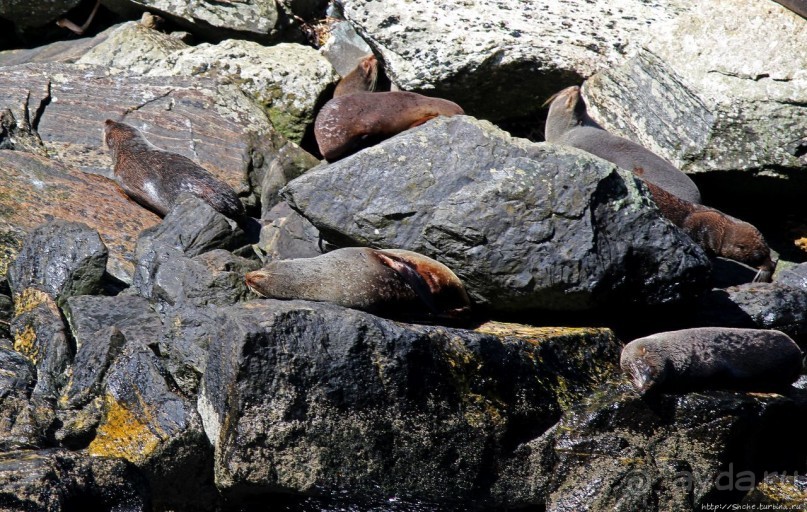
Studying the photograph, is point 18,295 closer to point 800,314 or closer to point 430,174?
point 430,174

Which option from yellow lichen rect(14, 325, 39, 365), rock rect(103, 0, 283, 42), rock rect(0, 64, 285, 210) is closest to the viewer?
yellow lichen rect(14, 325, 39, 365)

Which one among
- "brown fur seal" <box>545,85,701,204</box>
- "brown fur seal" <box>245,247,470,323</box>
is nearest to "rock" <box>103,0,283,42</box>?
"brown fur seal" <box>545,85,701,204</box>

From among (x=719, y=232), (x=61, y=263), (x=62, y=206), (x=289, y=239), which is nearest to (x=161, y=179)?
(x=62, y=206)

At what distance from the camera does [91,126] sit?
934 cm

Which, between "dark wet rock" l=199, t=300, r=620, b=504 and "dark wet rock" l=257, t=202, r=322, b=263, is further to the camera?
"dark wet rock" l=257, t=202, r=322, b=263

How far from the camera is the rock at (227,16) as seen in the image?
34.0 feet

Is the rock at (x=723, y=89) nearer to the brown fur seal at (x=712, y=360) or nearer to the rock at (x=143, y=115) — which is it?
the brown fur seal at (x=712, y=360)

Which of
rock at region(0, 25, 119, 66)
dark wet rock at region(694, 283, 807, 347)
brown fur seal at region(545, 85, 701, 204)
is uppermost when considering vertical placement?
brown fur seal at region(545, 85, 701, 204)

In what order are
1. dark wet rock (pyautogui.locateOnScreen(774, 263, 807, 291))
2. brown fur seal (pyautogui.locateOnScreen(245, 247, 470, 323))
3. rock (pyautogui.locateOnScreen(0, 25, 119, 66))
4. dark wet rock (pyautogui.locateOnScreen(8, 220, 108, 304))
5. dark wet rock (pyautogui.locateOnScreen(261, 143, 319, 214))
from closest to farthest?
1. brown fur seal (pyautogui.locateOnScreen(245, 247, 470, 323))
2. dark wet rock (pyautogui.locateOnScreen(8, 220, 108, 304))
3. dark wet rock (pyautogui.locateOnScreen(774, 263, 807, 291))
4. dark wet rock (pyautogui.locateOnScreen(261, 143, 319, 214))
5. rock (pyautogui.locateOnScreen(0, 25, 119, 66))

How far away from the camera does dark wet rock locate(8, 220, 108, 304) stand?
21.3 ft

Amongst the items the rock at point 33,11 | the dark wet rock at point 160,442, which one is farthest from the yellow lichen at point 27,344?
the rock at point 33,11

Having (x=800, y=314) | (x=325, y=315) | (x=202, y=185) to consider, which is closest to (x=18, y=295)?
(x=202, y=185)

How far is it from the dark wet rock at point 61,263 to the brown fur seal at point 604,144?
13.5 ft

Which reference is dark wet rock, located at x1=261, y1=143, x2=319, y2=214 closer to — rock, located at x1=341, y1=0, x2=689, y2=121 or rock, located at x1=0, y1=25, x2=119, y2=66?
rock, located at x1=341, y1=0, x2=689, y2=121
